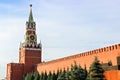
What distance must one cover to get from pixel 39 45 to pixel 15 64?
527cm

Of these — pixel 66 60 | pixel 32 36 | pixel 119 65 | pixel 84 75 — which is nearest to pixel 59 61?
pixel 66 60

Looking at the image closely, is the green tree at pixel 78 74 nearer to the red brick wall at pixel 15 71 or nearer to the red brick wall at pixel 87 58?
the red brick wall at pixel 87 58

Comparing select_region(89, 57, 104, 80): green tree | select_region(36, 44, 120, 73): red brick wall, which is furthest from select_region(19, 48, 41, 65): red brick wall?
select_region(89, 57, 104, 80): green tree

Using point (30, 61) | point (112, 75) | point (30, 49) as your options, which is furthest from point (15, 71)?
point (112, 75)

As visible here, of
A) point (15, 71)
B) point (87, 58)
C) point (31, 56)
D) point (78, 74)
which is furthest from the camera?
point (31, 56)

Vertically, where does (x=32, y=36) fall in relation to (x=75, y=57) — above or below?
above

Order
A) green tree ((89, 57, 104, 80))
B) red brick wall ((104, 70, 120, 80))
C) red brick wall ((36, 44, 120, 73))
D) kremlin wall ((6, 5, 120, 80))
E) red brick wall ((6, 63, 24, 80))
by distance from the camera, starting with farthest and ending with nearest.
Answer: red brick wall ((6, 63, 24, 80))
kremlin wall ((6, 5, 120, 80))
red brick wall ((36, 44, 120, 73))
green tree ((89, 57, 104, 80))
red brick wall ((104, 70, 120, 80))

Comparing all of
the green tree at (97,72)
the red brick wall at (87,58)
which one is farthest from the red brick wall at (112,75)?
the red brick wall at (87,58)

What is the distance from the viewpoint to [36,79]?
38.4 m

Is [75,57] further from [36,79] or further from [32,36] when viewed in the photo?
[32,36]

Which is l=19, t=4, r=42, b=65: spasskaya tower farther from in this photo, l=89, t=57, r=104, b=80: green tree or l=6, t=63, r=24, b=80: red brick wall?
l=89, t=57, r=104, b=80: green tree

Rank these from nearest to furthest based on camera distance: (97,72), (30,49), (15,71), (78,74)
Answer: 1. (97,72)
2. (78,74)
3. (15,71)
4. (30,49)

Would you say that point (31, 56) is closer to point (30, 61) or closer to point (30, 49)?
point (30, 61)

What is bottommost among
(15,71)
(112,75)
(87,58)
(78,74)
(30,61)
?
(112,75)
